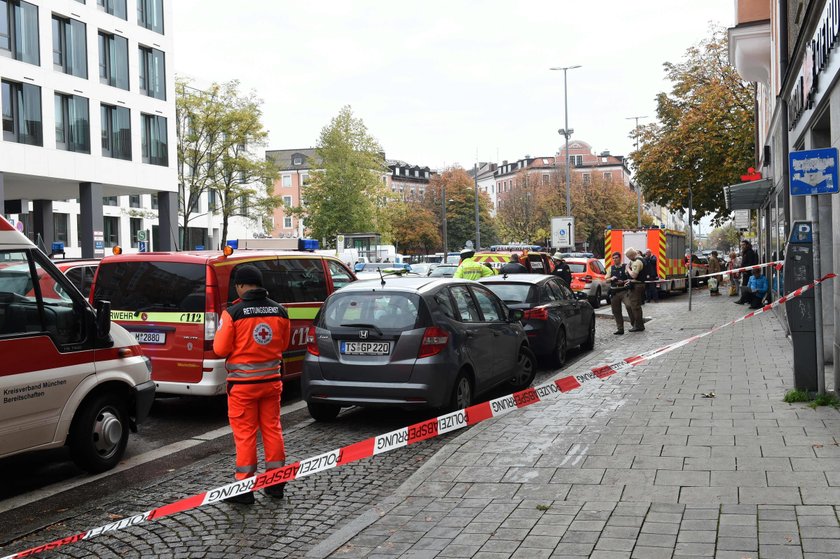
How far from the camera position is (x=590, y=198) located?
8944cm

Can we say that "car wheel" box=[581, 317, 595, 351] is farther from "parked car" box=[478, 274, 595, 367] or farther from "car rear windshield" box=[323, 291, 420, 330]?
"car rear windshield" box=[323, 291, 420, 330]

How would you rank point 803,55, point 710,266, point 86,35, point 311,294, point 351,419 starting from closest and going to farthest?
point 351,419 < point 311,294 < point 803,55 < point 86,35 < point 710,266

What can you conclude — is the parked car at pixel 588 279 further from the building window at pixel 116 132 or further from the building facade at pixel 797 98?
the building window at pixel 116 132

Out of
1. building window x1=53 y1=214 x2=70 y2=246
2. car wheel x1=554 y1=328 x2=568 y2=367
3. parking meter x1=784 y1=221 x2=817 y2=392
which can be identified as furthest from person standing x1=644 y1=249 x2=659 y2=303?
building window x1=53 y1=214 x2=70 y2=246

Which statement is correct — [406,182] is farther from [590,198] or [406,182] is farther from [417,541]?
[417,541]

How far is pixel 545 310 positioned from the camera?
1258 centimetres

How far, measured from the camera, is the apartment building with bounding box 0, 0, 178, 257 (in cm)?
3139

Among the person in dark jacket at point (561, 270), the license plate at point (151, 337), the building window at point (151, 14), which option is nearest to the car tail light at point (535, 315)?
the license plate at point (151, 337)

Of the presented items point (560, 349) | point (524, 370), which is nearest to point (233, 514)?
point (524, 370)

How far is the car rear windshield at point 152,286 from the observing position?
882 cm

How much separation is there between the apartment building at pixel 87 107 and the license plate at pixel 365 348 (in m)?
20.3

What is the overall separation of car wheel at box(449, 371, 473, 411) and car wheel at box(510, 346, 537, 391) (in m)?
1.62

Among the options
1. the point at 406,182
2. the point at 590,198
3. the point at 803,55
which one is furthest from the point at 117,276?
the point at 406,182

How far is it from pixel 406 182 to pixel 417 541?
433ft
